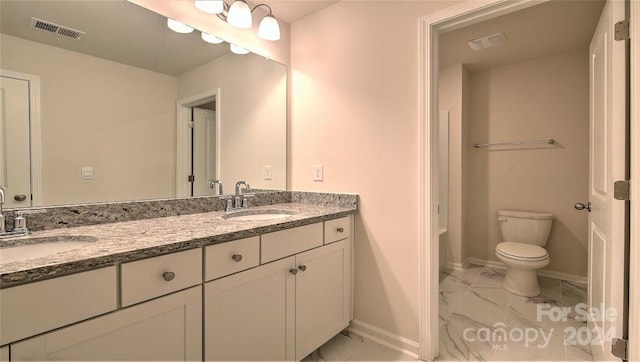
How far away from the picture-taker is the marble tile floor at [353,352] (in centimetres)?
170

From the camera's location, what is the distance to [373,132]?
6.15ft

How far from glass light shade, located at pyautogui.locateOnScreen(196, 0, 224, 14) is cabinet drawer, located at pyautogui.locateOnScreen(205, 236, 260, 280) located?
50.9 inches

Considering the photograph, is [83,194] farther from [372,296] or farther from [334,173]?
[372,296]

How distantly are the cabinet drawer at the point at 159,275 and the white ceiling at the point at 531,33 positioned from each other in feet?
8.44

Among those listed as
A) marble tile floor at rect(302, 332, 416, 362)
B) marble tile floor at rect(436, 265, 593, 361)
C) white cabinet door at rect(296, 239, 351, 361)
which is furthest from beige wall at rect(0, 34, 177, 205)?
marble tile floor at rect(436, 265, 593, 361)

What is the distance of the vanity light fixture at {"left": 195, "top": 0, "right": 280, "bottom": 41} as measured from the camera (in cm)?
166

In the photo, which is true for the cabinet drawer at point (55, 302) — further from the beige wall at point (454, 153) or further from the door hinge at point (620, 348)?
the beige wall at point (454, 153)

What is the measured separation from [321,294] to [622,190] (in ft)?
4.68

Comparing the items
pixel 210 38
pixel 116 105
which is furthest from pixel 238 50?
pixel 116 105

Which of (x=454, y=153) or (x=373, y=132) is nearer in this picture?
(x=373, y=132)

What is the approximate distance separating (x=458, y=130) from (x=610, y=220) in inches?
79.8

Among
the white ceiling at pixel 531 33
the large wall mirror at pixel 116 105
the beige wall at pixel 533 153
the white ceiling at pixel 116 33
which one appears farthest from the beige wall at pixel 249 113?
the beige wall at pixel 533 153

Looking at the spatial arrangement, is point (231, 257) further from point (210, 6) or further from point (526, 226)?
point (526, 226)

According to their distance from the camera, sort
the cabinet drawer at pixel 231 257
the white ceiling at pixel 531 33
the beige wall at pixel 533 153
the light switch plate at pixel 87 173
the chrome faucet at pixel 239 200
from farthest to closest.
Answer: the beige wall at pixel 533 153 < the white ceiling at pixel 531 33 < the chrome faucet at pixel 239 200 < the light switch plate at pixel 87 173 < the cabinet drawer at pixel 231 257
